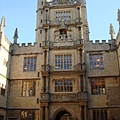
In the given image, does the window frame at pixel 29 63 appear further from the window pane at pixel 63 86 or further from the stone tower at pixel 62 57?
the window pane at pixel 63 86

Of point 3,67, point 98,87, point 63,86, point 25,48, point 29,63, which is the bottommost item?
point 98,87

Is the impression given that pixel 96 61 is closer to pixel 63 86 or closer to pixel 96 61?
pixel 96 61

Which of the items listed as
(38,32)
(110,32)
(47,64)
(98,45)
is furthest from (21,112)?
(110,32)

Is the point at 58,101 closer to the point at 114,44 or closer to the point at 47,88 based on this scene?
the point at 47,88

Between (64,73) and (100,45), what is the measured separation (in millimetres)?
5581

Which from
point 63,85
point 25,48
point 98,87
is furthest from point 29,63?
point 98,87

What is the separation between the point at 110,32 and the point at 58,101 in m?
10.7

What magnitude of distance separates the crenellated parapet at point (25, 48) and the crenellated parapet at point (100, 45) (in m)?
6.02

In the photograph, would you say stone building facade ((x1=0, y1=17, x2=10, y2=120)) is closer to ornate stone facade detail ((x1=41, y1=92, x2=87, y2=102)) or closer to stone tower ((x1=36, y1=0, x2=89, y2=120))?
stone tower ((x1=36, y1=0, x2=89, y2=120))

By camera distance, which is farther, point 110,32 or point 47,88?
point 110,32

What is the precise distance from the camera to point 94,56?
23.4m

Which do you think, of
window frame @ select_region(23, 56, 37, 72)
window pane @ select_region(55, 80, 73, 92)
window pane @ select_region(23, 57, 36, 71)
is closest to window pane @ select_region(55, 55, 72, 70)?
window pane @ select_region(55, 80, 73, 92)

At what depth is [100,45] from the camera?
23.8m

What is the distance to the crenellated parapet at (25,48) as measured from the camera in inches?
962
